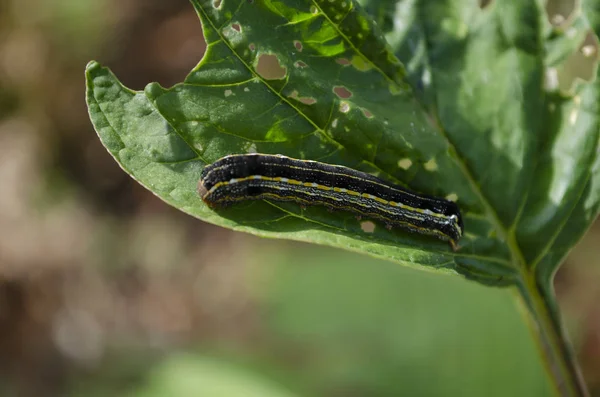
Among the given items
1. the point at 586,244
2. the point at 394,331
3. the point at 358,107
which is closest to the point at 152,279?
the point at 394,331

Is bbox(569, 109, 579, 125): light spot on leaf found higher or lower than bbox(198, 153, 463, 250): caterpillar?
higher

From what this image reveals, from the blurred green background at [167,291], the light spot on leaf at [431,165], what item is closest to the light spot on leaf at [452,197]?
the light spot on leaf at [431,165]

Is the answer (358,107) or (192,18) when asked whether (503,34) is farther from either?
(192,18)

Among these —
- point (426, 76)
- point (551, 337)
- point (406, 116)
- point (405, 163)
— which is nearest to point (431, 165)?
point (405, 163)

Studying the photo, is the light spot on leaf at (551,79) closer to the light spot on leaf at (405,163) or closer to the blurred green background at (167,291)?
the light spot on leaf at (405,163)

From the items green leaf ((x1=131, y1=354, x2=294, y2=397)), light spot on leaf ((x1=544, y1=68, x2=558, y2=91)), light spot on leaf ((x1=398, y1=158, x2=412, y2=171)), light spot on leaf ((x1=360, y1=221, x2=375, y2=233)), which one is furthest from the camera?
green leaf ((x1=131, y1=354, x2=294, y2=397))

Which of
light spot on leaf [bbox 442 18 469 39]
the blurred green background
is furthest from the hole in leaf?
light spot on leaf [bbox 442 18 469 39]

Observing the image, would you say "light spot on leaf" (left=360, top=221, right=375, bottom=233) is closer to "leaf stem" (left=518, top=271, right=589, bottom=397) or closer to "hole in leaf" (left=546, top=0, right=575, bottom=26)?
"leaf stem" (left=518, top=271, right=589, bottom=397)
